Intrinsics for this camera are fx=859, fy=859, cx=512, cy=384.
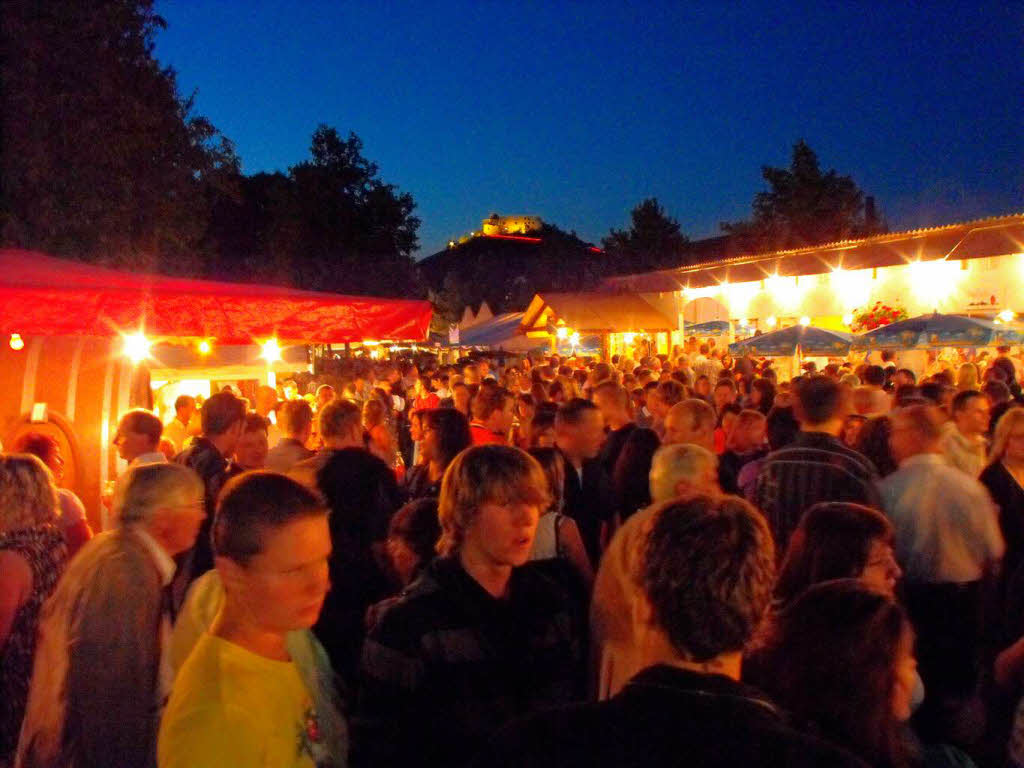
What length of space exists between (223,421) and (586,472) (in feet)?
7.91

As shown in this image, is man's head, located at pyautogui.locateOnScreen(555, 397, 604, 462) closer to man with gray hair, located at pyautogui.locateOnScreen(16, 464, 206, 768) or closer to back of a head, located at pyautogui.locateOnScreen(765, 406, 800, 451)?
back of a head, located at pyautogui.locateOnScreen(765, 406, 800, 451)

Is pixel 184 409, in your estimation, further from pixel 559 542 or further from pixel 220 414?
pixel 559 542

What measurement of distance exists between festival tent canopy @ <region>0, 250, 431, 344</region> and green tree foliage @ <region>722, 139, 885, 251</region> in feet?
135

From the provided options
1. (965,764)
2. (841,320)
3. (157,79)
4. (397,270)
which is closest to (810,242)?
(397,270)

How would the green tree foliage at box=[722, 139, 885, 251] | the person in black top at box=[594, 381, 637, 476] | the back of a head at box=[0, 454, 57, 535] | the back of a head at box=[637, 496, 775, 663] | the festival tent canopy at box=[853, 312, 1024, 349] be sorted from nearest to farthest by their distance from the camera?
the back of a head at box=[637, 496, 775, 663], the back of a head at box=[0, 454, 57, 535], the person in black top at box=[594, 381, 637, 476], the festival tent canopy at box=[853, 312, 1024, 349], the green tree foliage at box=[722, 139, 885, 251]

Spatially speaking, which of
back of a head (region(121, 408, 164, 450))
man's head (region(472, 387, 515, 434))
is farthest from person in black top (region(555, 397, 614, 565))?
back of a head (region(121, 408, 164, 450))

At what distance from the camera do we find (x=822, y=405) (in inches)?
187

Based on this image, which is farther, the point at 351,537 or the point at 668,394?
the point at 668,394

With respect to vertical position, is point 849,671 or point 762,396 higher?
point 762,396

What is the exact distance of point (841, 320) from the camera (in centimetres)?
2094

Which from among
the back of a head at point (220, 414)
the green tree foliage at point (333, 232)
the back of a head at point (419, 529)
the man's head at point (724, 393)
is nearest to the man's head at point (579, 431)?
the back of a head at point (419, 529)

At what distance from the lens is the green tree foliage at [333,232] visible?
37.7 m

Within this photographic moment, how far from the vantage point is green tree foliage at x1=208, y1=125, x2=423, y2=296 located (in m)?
37.7

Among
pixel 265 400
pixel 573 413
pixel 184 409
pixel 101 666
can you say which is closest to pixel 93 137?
pixel 265 400
